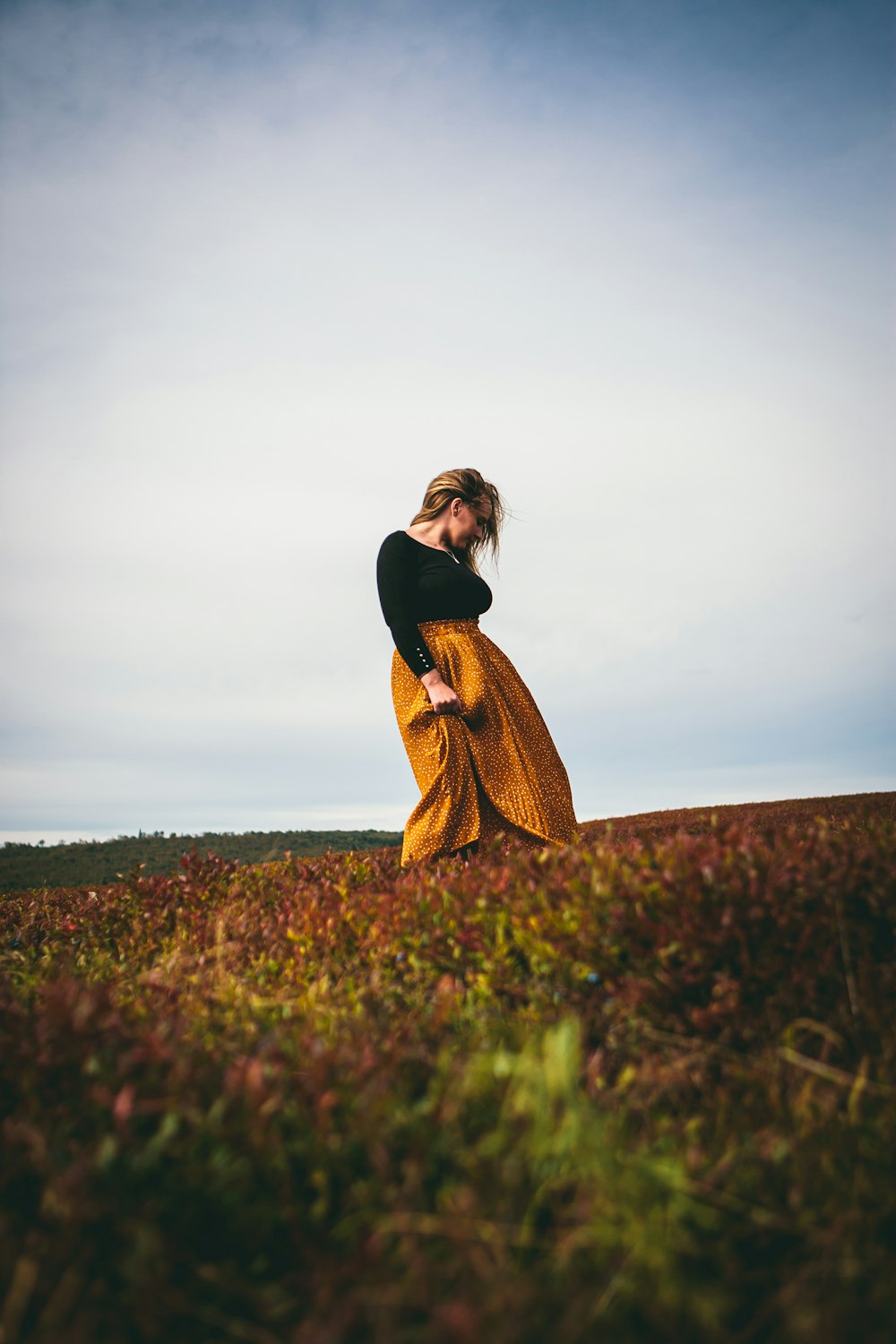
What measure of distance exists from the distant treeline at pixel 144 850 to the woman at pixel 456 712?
10390mm

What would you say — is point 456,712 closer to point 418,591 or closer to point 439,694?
point 439,694

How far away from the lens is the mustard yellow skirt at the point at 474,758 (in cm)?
500

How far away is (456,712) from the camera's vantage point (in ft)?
16.6

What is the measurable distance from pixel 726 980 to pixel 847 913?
0.54 m

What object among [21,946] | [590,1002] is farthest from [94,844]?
[590,1002]

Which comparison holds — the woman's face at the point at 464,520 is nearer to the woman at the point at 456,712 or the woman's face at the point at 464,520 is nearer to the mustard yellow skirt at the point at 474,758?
the woman at the point at 456,712

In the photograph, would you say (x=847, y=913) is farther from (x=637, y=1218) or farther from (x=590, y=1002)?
(x=637, y=1218)

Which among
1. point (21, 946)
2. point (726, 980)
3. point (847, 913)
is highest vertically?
point (847, 913)

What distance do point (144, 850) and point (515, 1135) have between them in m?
18.8

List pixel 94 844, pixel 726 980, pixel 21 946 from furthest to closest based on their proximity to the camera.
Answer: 1. pixel 94 844
2. pixel 21 946
3. pixel 726 980

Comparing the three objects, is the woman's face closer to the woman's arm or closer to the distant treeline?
the woman's arm

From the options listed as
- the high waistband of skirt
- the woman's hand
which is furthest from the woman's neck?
the woman's hand

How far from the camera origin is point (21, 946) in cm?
494

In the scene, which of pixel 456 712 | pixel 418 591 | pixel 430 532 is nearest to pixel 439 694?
pixel 456 712
